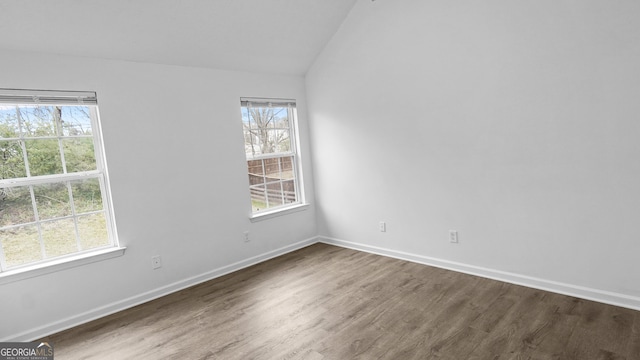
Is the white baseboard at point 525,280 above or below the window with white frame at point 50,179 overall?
below

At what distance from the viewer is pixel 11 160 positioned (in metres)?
2.56

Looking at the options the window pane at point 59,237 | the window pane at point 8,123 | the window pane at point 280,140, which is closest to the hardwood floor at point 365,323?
the window pane at point 59,237

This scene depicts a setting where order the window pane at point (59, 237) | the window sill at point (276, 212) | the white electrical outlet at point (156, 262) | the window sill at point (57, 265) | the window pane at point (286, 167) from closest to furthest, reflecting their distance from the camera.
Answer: the window sill at point (57, 265)
the window pane at point (59, 237)
the white electrical outlet at point (156, 262)
the window sill at point (276, 212)
the window pane at point (286, 167)

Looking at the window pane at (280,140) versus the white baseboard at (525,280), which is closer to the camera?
the white baseboard at (525,280)

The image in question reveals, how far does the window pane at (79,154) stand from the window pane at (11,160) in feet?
0.93

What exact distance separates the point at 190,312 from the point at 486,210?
9.04 feet

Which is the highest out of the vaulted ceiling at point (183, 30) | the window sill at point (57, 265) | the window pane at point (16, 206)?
the vaulted ceiling at point (183, 30)

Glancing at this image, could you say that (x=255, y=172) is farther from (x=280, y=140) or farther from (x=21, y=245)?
(x=21, y=245)

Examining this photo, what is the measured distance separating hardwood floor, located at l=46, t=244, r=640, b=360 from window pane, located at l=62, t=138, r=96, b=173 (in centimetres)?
131

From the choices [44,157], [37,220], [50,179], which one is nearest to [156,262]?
[37,220]

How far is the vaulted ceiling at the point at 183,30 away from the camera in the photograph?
7.80 ft

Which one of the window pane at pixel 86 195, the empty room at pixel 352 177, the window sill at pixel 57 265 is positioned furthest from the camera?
the window pane at pixel 86 195

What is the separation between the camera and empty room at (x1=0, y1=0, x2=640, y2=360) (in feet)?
7.69

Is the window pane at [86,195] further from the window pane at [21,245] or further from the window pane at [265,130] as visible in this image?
the window pane at [265,130]
